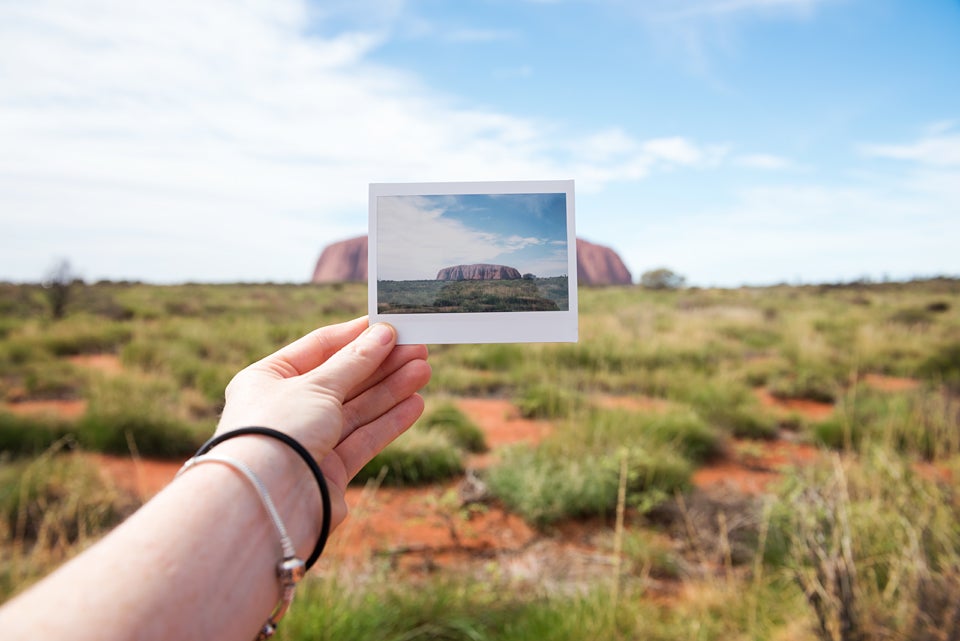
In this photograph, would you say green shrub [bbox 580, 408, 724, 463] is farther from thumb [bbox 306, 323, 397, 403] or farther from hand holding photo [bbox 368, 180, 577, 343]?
thumb [bbox 306, 323, 397, 403]

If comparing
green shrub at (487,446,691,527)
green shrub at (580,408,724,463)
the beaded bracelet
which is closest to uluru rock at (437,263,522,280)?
the beaded bracelet

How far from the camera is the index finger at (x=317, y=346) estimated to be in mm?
1602

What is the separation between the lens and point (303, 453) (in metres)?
1.20

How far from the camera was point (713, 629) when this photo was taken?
347cm

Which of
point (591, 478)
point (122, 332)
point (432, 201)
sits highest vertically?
point (432, 201)

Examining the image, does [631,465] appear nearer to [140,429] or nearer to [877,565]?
[877,565]

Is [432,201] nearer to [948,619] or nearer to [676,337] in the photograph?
[948,619]

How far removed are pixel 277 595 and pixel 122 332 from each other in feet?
49.6

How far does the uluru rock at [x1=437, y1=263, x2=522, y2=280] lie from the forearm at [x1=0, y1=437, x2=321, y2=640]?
2.12 ft

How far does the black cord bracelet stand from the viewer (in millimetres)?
1155

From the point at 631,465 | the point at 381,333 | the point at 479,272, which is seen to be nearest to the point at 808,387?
the point at 631,465

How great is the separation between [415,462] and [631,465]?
210cm

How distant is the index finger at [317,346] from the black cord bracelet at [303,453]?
42 centimetres

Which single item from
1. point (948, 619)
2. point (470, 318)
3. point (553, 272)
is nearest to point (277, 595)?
point (470, 318)
